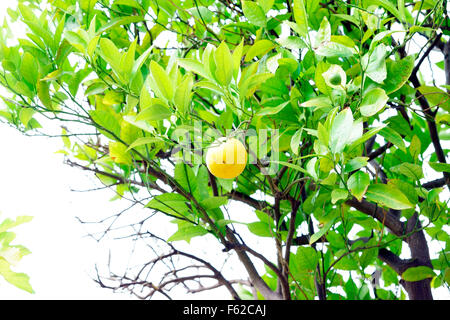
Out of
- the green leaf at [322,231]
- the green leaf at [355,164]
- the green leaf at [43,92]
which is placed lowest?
the green leaf at [322,231]

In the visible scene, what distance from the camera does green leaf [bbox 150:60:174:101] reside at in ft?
2.04

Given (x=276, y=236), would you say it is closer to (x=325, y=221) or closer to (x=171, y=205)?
(x=325, y=221)

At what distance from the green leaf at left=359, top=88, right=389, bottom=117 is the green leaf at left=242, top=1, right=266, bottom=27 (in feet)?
0.76

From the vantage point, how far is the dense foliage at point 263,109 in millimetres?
635

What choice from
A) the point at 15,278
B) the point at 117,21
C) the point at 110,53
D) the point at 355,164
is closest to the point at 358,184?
the point at 355,164

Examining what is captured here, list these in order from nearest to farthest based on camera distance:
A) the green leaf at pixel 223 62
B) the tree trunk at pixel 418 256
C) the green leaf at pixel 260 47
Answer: the green leaf at pixel 223 62 → the green leaf at pixel 260 47 → the tree trunk at pixel 418 256

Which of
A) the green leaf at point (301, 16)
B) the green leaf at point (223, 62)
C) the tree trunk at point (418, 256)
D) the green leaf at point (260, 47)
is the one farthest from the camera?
the tree trunk at point (418, 256)

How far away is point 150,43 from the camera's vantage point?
100 centimetres

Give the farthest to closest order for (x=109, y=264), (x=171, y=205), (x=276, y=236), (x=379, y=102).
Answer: (x=109, y=264) < (x=276, y=236) < (x=171, y=205) < (x=379, y=102)

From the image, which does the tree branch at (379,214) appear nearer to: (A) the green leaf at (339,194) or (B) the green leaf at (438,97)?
(B) the green leaf at (438,97)

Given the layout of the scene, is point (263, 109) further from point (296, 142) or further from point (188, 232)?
point (188, 232)

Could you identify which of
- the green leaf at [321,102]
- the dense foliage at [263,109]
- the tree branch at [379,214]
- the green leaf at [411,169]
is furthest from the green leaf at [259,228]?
the green leaf at [321,102]

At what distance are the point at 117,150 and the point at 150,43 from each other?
27 centimetres
